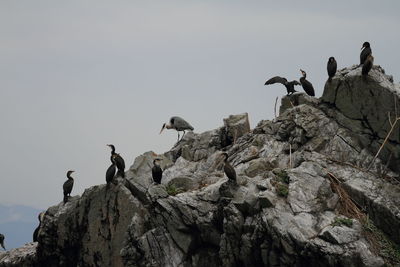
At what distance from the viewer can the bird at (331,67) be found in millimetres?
33562

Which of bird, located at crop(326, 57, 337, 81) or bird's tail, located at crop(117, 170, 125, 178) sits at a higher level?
bird, located at crop(326, 57, 337, 81)

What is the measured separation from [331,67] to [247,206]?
978 cm

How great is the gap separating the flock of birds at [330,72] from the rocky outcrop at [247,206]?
22.1 inches

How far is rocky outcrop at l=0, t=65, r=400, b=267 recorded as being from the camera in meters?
26.2

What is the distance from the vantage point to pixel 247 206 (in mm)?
27359

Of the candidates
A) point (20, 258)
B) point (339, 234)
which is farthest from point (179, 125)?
point (339, 234)

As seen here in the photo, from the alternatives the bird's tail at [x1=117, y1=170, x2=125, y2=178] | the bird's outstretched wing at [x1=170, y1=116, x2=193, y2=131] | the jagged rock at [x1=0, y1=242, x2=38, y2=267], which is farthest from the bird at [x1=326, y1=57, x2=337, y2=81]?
the jagged rock at [x1=0, y1=242, x2=38, y2=267]

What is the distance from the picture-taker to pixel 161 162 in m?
38.0

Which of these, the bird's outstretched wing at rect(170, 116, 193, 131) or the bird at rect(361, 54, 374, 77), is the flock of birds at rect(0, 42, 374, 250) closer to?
the bird at rect(361, 54, 374, 77)

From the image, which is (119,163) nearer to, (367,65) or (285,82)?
(285,82)

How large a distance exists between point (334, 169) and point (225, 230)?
241 inches

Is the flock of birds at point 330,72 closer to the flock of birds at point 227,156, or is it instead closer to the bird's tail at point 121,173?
the flock of birds at point 227,156

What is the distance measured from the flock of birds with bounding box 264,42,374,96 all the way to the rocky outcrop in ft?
1.84

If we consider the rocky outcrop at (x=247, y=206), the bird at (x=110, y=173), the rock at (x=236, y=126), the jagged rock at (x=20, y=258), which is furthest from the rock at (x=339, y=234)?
the jagged rock at (x=20, y=258)
